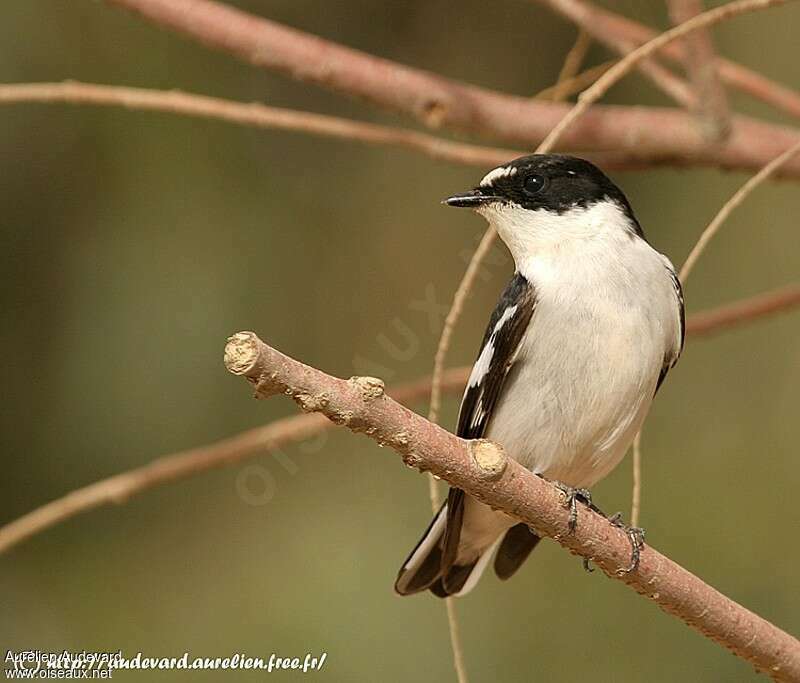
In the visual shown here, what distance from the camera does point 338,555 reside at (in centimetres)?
312

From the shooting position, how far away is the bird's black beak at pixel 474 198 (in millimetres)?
2068

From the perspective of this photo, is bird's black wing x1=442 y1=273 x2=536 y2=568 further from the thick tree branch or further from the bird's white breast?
the thick tree branch

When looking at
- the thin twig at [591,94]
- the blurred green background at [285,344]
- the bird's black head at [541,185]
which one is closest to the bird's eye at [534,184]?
the bird's black head at [541,185]

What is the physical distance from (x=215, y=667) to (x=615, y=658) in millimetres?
861

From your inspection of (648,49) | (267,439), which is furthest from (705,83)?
(267,439)

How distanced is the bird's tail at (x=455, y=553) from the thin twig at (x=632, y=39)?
0.79 metres

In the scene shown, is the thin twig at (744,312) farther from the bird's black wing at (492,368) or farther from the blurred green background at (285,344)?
the blurred green background at (285,344)

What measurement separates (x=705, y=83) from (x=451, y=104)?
38cm

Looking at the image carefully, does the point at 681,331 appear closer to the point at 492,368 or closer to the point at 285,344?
the point at 492,368

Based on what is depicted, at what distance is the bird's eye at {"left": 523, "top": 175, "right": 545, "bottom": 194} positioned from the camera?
6.89ft

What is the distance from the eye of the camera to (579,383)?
1.94 meters

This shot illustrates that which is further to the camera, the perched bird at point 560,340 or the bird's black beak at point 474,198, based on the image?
the bird's black beak at point 474,198

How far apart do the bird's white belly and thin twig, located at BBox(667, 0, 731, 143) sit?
306 mm

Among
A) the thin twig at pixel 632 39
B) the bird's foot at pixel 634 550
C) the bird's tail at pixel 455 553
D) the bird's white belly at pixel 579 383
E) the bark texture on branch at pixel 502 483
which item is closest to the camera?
the bark texture on branch at pixel 502 483
